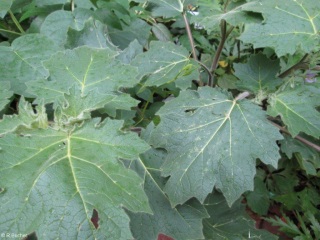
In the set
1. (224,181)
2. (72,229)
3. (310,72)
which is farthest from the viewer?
(310,72)

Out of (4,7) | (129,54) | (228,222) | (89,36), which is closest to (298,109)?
(228,222)

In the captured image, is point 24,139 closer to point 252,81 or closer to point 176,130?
point 176,130

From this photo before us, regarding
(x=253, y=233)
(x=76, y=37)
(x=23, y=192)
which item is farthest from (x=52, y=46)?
(x=253, y=233)

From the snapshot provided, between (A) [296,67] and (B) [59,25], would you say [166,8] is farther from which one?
(A) [296,67]

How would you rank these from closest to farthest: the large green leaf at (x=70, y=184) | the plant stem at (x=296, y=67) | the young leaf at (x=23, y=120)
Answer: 1. the large green leaf at (x=70, y=184)
2. the young leaf at (x=23, y=120)
3. the plant stem at (x=296, y=67)

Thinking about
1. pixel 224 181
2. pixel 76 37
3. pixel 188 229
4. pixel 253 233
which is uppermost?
pixel 76 37

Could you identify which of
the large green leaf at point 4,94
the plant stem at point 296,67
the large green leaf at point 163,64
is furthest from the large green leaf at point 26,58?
the plant stem at point 296,67

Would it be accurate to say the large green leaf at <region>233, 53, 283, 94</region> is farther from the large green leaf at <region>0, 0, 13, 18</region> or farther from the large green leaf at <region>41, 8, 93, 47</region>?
the large green leaf at <region>0, 0, 13, 18</region>

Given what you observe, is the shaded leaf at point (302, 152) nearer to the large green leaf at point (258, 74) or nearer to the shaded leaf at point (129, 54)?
the large green leaf at point (258, 74)
